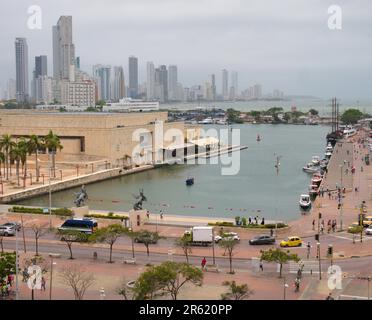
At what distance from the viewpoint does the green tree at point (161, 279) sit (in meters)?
9.30

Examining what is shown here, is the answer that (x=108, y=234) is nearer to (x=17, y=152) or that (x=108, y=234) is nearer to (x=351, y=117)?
(x=17, y=152)

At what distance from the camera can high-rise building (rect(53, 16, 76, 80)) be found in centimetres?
11331

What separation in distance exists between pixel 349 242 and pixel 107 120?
2152 cm

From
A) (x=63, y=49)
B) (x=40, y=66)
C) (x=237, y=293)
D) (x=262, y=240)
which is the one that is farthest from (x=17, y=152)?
(x=40, y=66)

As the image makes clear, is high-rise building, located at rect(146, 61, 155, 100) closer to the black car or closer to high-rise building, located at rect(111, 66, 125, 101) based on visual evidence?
high-rise building, located at rect(111, 66, 125, 101)

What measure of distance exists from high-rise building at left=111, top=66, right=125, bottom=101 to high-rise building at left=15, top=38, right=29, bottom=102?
70.2 feet

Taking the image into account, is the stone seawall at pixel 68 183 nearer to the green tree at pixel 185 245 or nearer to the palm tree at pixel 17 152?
the palm tree at pixel 17 152

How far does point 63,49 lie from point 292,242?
109990 millimetres

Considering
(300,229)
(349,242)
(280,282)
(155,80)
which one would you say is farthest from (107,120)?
(155,80)

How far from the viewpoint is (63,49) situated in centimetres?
11906

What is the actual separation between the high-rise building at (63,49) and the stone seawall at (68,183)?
83.7 m

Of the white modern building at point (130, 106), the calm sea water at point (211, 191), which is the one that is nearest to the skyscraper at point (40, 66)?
the white modern building at point (130, 106)
